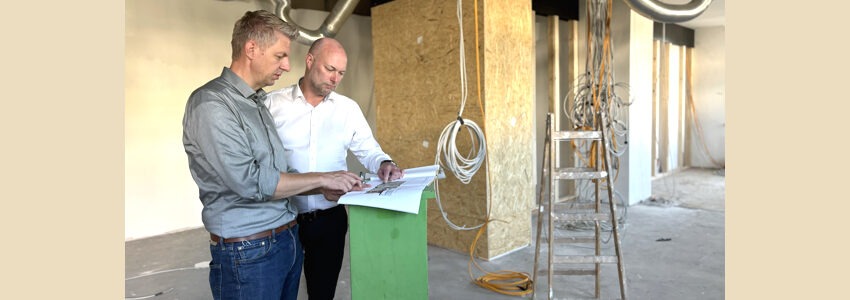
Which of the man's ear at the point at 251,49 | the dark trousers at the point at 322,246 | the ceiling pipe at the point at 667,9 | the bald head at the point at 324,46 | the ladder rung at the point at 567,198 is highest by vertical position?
the ceiling pipe at the point at 667,9

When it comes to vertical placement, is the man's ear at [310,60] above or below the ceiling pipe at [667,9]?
below

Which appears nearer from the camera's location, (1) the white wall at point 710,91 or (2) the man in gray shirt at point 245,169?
(2) the man in gray shirt at point 245,169

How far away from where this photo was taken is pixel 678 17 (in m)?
3.84

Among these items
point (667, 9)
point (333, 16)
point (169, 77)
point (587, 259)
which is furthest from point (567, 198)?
point (169, 77)

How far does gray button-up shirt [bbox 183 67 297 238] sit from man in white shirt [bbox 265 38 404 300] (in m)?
0.43

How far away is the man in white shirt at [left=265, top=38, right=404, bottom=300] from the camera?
76.7 inches

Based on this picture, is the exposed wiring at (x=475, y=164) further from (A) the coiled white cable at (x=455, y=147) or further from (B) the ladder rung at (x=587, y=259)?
(B) the ladder rung at (x=587, y=259)

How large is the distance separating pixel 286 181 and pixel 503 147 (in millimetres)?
2915

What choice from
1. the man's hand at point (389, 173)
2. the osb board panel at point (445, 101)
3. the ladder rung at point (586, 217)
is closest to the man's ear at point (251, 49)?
the man's hand at point (389, 173)

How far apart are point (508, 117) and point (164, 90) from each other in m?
3.35

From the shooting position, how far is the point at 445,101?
4.13 m

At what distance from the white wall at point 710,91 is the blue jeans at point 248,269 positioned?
978 centimetres

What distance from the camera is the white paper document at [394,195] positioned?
5.00ft

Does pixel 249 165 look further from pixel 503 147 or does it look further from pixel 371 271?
pixel 503 147
